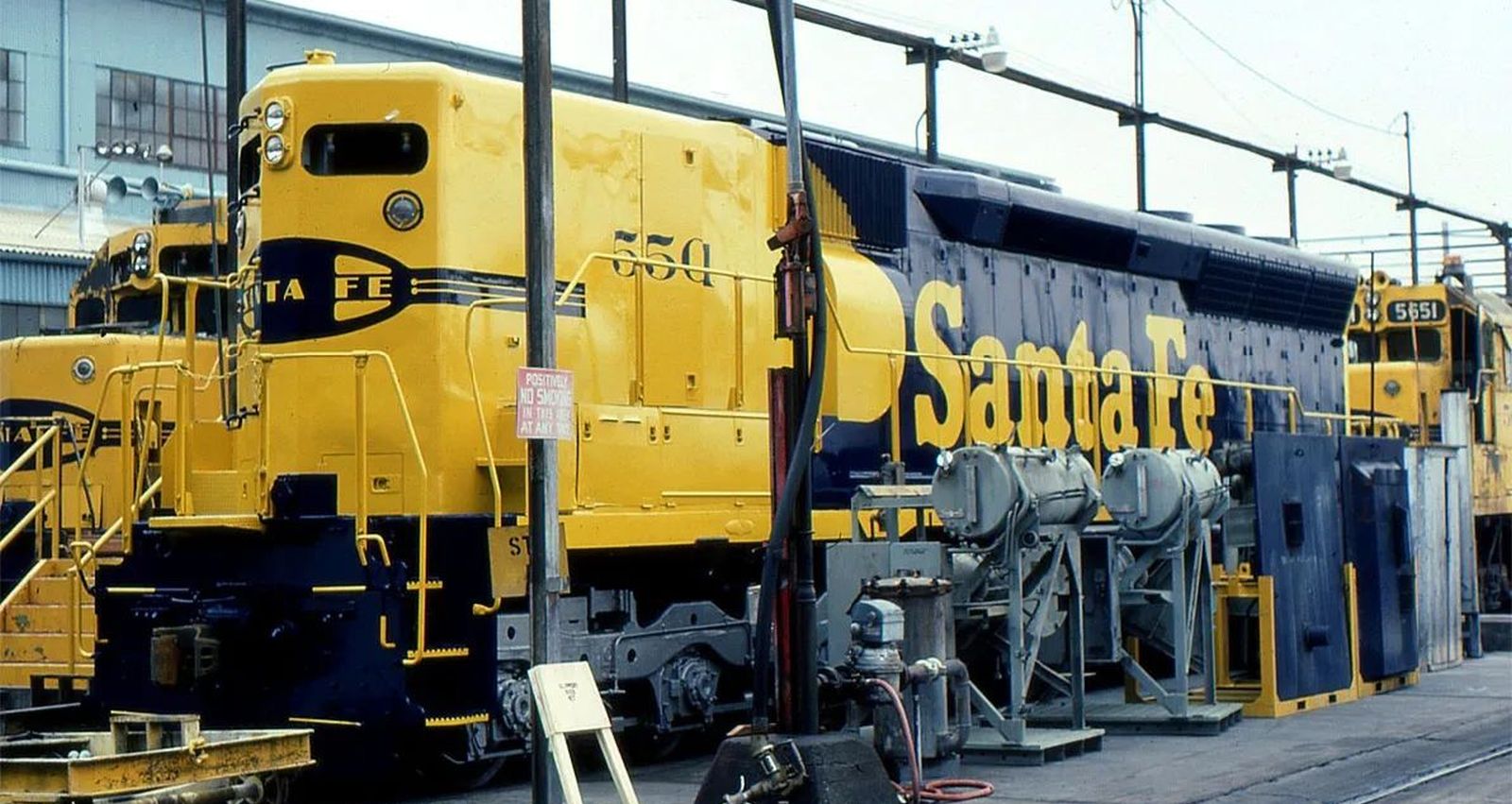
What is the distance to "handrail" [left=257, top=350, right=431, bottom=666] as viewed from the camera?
10.4 m

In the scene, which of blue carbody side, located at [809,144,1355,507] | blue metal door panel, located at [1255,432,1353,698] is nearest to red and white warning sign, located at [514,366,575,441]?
blue carbody side, located at [809,144,1355,507]

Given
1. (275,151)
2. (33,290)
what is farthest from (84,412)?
(33,290)

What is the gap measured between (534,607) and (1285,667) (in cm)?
699

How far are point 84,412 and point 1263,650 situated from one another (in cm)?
962

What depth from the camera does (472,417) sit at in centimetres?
1145

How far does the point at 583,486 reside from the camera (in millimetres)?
11320

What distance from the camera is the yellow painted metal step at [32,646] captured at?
13.3 m

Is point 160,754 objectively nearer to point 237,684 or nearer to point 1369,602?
point 237,684

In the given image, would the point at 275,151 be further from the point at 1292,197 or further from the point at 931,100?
the point at 1292,197

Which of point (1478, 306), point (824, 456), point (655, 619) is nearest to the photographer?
point (655, 619)

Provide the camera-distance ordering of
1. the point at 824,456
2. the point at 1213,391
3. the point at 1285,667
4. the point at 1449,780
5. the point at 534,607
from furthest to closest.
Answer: the point at 1213,391
the point at 1285,667
the point at 824,456
the point at 1449,780
the point at 534,607

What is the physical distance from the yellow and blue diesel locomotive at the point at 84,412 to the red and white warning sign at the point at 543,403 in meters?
2.47

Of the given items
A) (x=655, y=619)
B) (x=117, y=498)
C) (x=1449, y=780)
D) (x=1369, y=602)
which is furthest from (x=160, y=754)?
(x=1369, y=602)

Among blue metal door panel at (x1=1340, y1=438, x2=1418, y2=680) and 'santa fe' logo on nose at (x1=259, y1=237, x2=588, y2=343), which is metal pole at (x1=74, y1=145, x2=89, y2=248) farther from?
blue metal door panel at (x1=1340, y1=438, x2=1418, y2=680)
